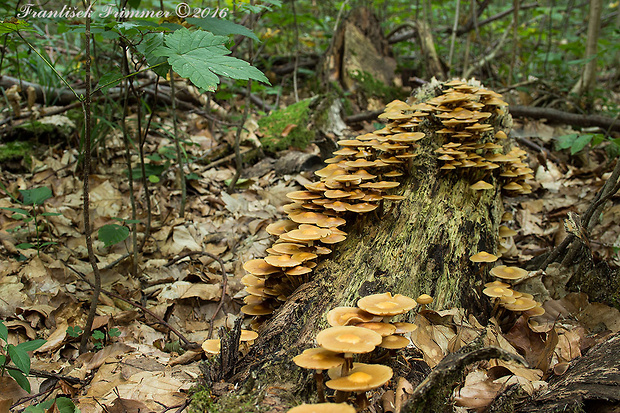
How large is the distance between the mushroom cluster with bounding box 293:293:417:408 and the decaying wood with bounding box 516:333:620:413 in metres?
0.77

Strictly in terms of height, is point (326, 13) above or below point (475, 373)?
above

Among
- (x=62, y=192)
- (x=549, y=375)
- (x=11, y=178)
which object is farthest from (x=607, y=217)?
(x=11, y=178)

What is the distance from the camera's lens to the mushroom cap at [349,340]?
1.75 m

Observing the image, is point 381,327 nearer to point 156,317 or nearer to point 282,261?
point 282,261

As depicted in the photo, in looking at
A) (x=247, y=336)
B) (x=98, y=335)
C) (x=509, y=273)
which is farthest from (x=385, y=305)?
(x=98, y=335)

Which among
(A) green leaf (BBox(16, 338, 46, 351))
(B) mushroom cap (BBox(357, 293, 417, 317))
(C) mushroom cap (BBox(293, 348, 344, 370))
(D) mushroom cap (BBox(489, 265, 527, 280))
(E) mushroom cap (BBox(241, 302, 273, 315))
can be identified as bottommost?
(E) mushroom cap (BBox(241, 302, 273, 315))

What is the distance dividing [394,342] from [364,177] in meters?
1.43

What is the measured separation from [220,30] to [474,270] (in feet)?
9.10

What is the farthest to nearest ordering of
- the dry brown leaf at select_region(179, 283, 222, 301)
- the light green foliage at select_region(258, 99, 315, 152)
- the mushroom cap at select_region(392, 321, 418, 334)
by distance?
the light green foliage at select_region(258, 99, 315, 152), the dry brown leaf at select_region(179, 283, 222, 301), the mushroom cap at select_region(392, 321, 418, 334)

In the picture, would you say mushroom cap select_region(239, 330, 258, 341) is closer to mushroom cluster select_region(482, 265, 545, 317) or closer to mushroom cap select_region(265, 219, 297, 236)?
mushroom cap select_region(265, 219, 297, 236)

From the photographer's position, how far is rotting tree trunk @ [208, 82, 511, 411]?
7.47 ft

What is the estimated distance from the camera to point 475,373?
8.34 feet

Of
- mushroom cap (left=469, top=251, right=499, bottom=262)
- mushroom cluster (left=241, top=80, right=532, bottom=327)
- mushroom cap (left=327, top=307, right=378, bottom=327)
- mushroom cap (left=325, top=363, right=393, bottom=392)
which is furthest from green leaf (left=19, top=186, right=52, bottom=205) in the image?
mushroom cap (left=469, top=251, right=499, bottom=262)

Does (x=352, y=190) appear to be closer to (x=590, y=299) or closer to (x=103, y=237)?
(x=103, y=237)
